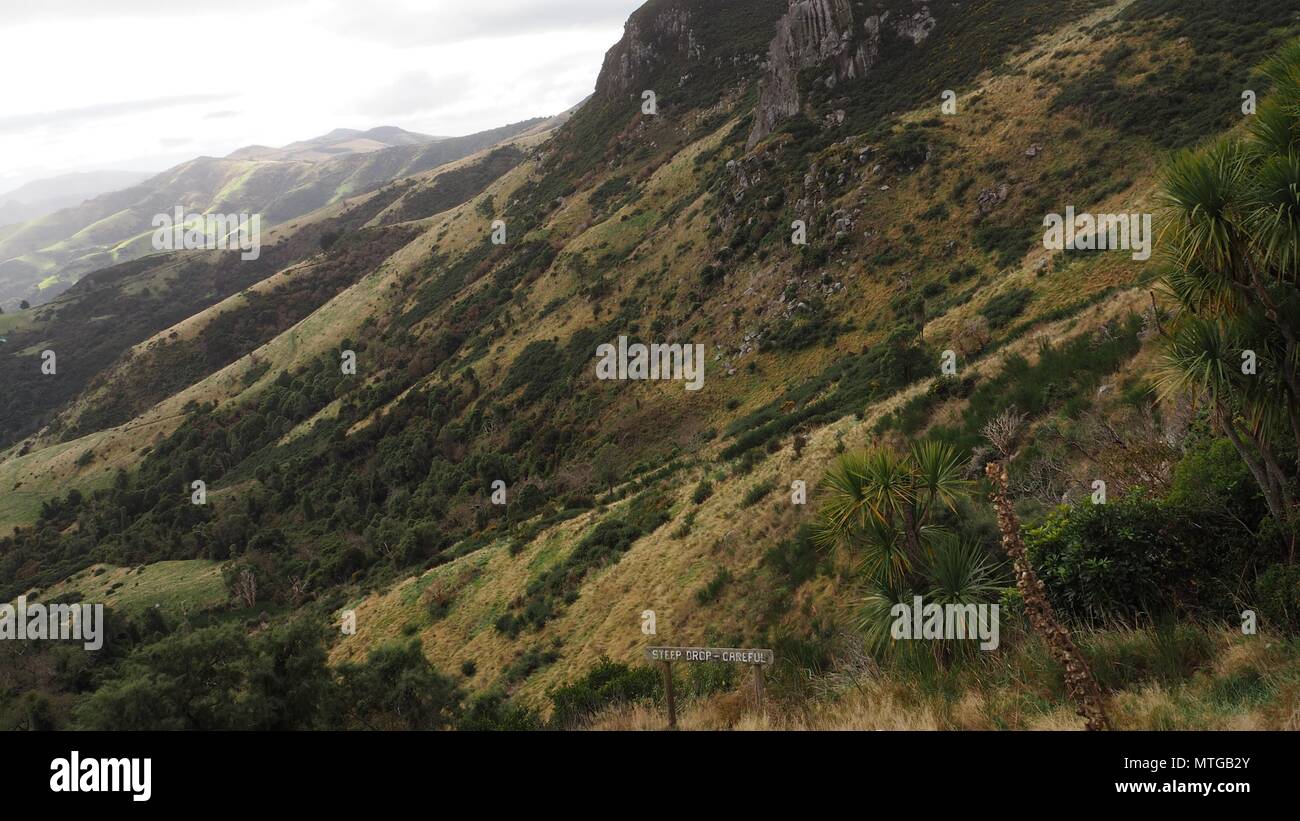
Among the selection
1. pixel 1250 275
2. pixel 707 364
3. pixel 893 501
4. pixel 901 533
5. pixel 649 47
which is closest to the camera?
pixel 1250 275

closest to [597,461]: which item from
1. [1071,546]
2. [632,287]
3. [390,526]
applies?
[390,526]

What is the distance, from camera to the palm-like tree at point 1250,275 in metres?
6.23

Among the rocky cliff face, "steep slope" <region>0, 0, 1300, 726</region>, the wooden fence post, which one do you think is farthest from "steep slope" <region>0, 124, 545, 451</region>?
the wooden fence post

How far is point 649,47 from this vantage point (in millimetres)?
89688

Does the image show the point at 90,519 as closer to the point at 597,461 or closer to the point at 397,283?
the point at 397,283

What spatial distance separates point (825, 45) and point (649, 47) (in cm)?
4151

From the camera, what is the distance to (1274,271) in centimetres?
666

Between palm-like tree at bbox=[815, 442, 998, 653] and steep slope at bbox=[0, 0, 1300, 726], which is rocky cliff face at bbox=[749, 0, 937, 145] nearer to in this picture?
steep slope at bbox=[0, 0, 1300, 726]

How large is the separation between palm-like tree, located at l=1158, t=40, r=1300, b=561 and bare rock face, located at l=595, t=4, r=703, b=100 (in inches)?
3523

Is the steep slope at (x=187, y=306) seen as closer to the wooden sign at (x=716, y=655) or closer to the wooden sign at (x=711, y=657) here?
the wooden sign at (x=711, y=657)

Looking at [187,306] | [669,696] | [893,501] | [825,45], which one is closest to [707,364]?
[893,501]

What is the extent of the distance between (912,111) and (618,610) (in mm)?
43746

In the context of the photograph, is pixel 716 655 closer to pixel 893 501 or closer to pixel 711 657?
pixel 711 657

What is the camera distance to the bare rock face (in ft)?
288
